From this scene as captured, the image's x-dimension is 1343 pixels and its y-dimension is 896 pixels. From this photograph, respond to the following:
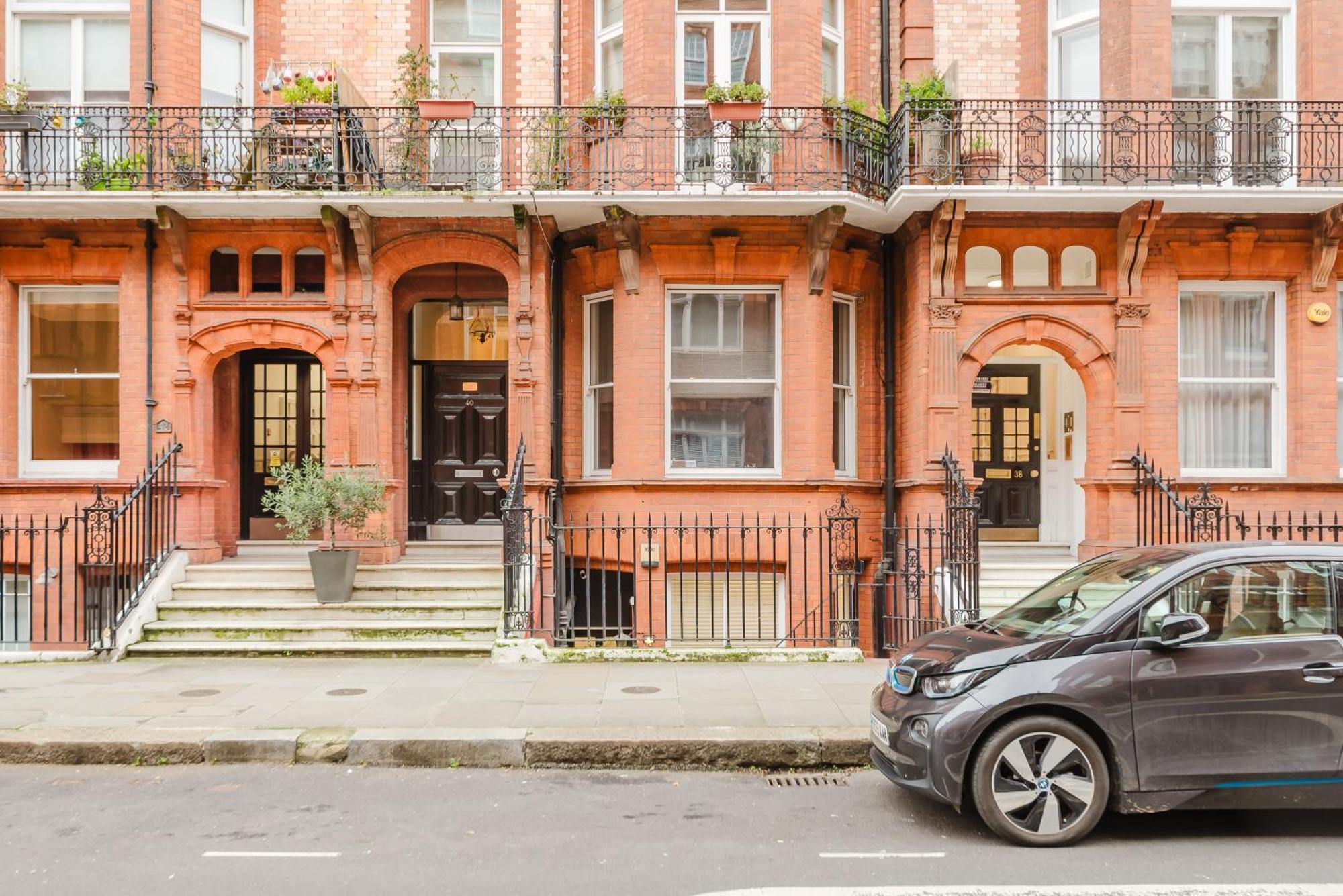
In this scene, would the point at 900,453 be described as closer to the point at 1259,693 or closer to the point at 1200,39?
the point at 1200,39

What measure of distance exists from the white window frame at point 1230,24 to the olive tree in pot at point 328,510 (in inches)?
441

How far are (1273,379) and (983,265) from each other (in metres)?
3.83

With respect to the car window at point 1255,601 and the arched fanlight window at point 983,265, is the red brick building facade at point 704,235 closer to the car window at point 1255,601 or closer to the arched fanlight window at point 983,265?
the arched fanlight window at point 983,265

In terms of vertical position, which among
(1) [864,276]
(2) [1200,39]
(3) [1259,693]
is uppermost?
(2) [1200,39]

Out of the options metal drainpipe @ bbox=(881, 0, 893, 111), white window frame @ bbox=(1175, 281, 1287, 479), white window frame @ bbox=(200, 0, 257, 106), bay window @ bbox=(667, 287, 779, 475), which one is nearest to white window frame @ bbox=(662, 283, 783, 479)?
bay window @ bbox=(667, 287, 779, 475)

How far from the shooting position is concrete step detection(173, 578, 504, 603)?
10.6 metres

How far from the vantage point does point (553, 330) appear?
12.2 m

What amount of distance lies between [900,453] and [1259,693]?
7.41m

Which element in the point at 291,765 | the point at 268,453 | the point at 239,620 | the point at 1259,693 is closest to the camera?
the point at 1259,693

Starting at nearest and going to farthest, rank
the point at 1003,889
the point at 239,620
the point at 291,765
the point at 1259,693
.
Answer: the point at 1003,889 → the point at 1259,693 → the point at 291,765 → the point at 239,620

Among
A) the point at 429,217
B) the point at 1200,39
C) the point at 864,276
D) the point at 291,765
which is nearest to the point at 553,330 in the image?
the point at 429,217

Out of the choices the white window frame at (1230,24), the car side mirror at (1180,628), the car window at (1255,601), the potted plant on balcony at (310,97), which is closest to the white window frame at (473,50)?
the potted plant on balcony at (310,97)

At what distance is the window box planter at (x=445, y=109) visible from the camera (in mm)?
11148

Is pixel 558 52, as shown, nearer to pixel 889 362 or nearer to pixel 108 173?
pixel 108 173
